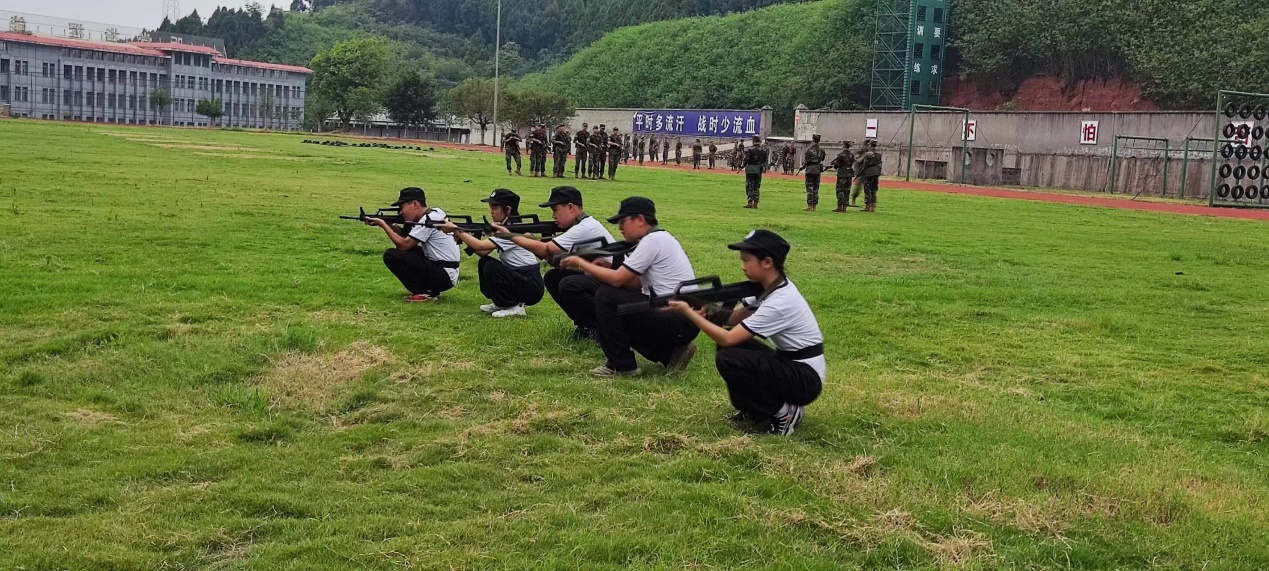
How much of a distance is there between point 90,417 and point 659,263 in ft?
11.7

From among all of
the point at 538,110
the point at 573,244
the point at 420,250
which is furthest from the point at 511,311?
the point at 538,110

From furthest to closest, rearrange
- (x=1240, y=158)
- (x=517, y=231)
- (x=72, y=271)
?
(x=1240, y=158)
(x=72, y=271)
(x=517, y=231)

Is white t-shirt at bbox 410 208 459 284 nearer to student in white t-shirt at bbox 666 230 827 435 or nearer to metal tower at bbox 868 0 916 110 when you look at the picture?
student in white t-shirt at bbox 666 230 827 435

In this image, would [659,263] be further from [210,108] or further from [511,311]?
[210,108]

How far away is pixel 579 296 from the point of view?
29.3 feet

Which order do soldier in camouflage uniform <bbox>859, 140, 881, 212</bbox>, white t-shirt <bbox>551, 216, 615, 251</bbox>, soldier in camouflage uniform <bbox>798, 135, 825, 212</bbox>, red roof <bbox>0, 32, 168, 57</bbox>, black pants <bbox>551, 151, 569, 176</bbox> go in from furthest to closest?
1. red roof <bbox>0, 32, 168, 57</bbox>
2. black pants <bbox>551, 151, 569, 176</bbox>
3. soldier in camouflage uniform <bbox>798, 135, 825, 212</bbox>
4. soldier in camouflage uniform <bbox>859, 140, 881, 212</bbox>
5. white t-shirt <bbox>551, 216, 615, 251</bbox>

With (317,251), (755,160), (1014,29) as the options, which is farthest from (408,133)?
(317,251)

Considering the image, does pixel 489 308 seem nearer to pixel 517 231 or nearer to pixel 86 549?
pixel 517 231

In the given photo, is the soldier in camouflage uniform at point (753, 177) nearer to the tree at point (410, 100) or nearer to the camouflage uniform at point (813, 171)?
the camouflage uniform at point (813, 171)

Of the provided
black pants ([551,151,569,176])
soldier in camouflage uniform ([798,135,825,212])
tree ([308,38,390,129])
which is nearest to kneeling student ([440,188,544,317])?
soldier in camouflage uniform ([798,135,825,212])

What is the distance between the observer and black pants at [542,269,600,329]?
29.0 ft

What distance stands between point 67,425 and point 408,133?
323 feet

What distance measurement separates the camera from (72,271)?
11.5 metres

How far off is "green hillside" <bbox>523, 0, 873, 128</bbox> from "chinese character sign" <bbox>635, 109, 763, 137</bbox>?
13523 mm
